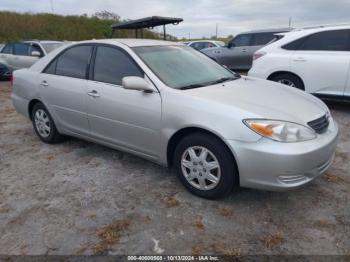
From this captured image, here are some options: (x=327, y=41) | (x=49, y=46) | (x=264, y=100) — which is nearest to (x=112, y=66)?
(x=264, y=100)

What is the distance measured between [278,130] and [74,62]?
109 inches

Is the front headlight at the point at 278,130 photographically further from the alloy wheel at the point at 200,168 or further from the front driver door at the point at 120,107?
the front driver door at the point at 120,107

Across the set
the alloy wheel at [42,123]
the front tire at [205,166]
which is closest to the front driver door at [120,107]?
the front tire at [205,166]

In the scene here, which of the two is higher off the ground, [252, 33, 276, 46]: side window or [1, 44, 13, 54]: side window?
[252, 33, 276, 46]: side window

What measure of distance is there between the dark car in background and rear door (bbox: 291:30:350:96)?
5173 millimetres

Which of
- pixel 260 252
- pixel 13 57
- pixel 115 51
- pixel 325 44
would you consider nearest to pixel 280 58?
pixel 325 44

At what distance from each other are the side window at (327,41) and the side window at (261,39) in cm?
529

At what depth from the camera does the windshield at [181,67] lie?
3.42 metres

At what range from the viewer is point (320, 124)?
119 inches

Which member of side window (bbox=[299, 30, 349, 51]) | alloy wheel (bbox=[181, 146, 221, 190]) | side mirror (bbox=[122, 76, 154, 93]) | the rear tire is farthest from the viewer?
the rear tire

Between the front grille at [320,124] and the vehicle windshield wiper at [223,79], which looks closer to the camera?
the front grille at [320,124]

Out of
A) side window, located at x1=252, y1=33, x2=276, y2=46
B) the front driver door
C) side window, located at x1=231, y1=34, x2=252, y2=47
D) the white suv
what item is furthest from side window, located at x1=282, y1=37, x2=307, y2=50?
side window, located at x1=231, y1=34, x2=252, y2=47

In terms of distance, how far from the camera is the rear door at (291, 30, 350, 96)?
585cm

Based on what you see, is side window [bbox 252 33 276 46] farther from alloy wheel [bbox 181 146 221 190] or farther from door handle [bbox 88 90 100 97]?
alloy wheel [bbox 181 146 221 190]
